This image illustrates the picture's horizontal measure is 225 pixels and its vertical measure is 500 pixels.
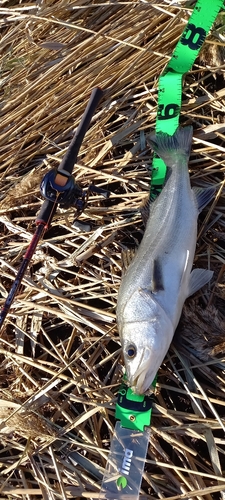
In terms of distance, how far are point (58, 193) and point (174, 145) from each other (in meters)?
0.94

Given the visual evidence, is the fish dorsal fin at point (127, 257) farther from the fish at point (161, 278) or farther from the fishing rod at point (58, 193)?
the fishing rod at point (58, 193)

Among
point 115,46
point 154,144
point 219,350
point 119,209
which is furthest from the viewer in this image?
point 115,46

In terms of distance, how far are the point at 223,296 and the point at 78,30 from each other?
9.18 ft

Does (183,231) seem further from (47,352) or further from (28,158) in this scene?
(28,158)

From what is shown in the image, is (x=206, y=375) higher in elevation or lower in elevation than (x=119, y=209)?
lower

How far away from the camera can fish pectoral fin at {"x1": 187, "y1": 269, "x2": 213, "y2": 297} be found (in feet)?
10.0

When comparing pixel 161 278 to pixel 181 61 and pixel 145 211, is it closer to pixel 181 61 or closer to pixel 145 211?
pixel 145 211

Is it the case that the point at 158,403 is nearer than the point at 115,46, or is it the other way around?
the point at 158,403

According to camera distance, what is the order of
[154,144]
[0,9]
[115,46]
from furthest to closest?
[0,9], [115,46], [154,144]

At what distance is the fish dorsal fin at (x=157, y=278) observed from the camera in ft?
9.51

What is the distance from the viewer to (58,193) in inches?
119

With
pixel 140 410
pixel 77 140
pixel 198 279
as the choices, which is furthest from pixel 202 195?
pixel 140 410

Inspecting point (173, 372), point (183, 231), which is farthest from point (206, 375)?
point (183, 231)

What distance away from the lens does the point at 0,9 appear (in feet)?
15.1
